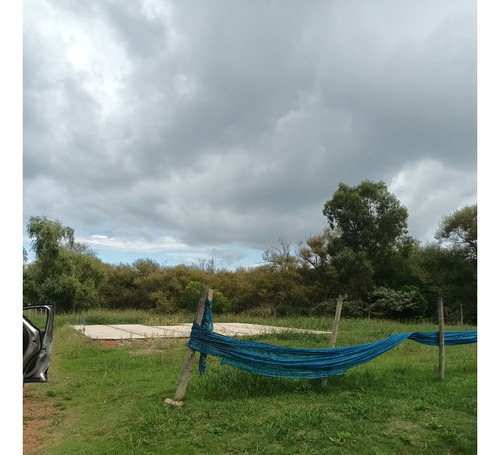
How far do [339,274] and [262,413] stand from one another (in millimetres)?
14346

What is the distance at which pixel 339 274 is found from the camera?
16953 mm

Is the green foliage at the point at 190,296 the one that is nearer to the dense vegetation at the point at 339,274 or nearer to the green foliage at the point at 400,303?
the dense vegetation at the point at 339,274

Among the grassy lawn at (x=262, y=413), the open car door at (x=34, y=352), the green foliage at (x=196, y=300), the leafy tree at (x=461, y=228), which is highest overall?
the leafy tree at (x=461, y=228)

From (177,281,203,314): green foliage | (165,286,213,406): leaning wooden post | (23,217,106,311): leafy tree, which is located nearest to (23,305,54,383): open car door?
(165,286,213,406): leaning wooden post

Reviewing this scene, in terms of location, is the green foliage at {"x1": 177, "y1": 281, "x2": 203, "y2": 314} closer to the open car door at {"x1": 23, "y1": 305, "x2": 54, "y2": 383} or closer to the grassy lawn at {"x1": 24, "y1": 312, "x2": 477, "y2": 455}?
the grassy lawn at {"x1": 24, "y1": 312, "x2": 477, "y2": 455}

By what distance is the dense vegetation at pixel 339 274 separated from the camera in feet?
48.9

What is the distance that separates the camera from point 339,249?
17188 millimetres

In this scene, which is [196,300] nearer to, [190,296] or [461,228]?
[190,296]

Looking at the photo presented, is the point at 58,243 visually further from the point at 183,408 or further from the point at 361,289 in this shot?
the point at 183,408

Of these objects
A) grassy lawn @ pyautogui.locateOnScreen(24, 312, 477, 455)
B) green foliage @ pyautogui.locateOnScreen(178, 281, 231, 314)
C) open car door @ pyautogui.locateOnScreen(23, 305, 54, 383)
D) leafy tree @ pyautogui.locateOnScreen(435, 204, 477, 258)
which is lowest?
grassy lawn @ pyautogui.locateOnScreen(24, 312, 477, 455)

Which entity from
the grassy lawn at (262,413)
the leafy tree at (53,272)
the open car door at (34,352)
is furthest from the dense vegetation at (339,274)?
the open car door at (34,352)

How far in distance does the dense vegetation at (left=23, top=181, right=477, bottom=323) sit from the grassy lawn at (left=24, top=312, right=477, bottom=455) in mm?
10724

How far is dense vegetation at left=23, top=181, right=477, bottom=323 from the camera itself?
14914 millimetres

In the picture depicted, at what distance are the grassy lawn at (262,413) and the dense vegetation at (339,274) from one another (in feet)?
35.2
